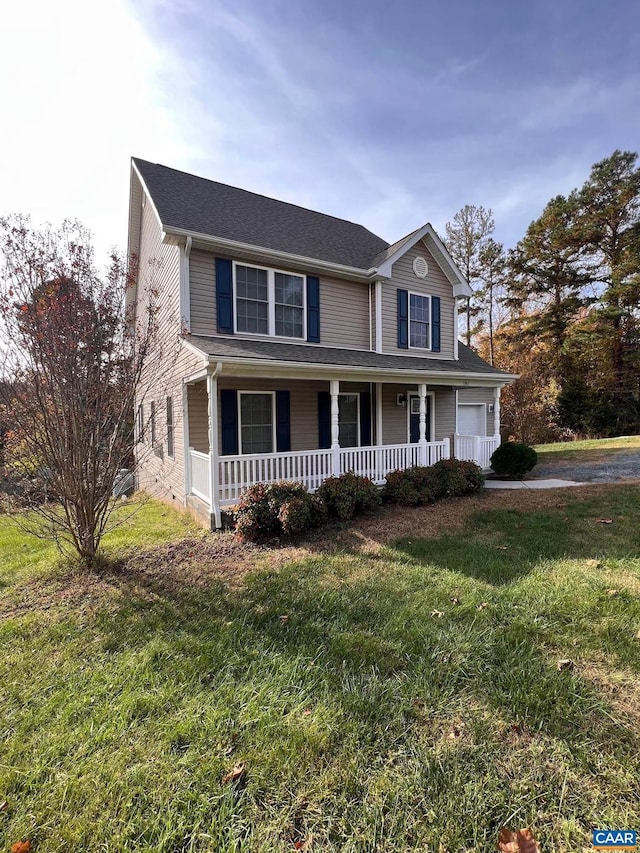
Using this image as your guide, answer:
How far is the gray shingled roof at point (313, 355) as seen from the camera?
720 cm

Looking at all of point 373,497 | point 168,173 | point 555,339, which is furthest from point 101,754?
point 555,339

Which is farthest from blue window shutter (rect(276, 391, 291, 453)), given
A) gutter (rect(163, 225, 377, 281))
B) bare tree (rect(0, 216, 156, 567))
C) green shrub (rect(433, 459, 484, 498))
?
bare tree (rect(0, 216, 156, 567))

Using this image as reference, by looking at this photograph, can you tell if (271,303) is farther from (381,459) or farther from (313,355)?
(381,459)

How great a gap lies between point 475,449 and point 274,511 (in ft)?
22.6

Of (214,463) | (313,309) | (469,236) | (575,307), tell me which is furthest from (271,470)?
(469,236)

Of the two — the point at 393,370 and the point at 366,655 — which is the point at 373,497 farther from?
the point at 366,655

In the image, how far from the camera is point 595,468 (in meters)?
11.1

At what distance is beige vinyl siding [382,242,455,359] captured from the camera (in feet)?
35.3

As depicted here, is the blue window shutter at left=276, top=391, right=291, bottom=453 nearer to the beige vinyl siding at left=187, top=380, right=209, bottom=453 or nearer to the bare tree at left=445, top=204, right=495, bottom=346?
the beige vinyl siding at left=187, top=380, right=209, bottom=453

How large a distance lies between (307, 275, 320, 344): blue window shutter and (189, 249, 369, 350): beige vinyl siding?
192 mm

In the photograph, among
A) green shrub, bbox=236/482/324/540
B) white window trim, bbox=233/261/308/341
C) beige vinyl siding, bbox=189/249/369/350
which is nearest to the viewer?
green shrub, bbox=236/482/324/540

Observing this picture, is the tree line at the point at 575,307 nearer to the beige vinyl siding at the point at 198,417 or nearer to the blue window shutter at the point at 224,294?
the blue window shutter at the point at 224,294

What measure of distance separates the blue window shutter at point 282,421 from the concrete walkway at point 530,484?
528 centimetres

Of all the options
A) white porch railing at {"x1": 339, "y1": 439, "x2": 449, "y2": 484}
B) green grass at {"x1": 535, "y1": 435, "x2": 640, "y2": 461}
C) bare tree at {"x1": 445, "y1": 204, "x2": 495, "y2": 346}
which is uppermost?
bare tree at {"x1": 445, "y1": 204, "x2": 495, "y2": 346}
